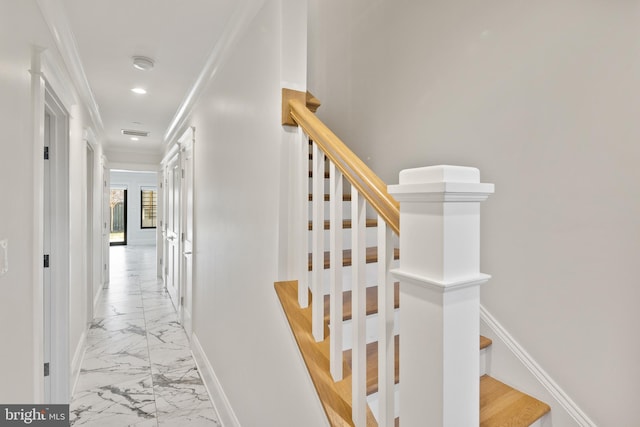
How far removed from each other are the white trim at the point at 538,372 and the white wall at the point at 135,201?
39.9ft

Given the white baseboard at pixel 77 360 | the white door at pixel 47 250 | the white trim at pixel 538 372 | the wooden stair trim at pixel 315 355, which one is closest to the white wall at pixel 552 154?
the white trim at pixel 538 372

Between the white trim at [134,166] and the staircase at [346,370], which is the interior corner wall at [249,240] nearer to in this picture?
the staircase at [346,370]

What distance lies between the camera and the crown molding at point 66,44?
180 centimetres

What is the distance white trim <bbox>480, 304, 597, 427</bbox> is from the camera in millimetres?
1336

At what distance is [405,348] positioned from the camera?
2.75 ft

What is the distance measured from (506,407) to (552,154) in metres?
1.06

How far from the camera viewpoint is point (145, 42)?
238cm

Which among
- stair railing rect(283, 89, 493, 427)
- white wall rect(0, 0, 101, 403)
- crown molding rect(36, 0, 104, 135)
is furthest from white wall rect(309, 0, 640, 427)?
crown molding rect(36, 0, 104, 135)

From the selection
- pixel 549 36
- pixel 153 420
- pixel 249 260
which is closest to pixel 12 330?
pixel 249 260

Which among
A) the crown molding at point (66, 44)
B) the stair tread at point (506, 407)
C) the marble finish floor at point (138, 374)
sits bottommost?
the marble finish floor at point (138, 374)

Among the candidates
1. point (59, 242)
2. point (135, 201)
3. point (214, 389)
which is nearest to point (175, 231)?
point (59, 242)

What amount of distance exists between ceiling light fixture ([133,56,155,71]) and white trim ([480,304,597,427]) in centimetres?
286

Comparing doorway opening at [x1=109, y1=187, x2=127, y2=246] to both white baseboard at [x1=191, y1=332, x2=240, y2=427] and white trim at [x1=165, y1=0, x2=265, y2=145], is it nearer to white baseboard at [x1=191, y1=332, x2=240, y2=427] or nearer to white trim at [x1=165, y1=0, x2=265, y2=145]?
white trim at [x1=165, y1=0, x2=265, y2=145]

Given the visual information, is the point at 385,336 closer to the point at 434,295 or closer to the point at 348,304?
the point at 434,295
